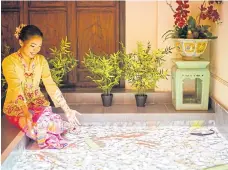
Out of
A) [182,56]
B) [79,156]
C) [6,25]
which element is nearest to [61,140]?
[79,156]

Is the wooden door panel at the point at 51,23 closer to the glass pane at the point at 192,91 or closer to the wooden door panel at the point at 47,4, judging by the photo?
the wooden door panel at the point at 47,4

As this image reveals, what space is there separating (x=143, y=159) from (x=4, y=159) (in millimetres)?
1113

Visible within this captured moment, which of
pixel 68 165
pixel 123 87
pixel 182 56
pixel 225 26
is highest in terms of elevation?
pixel 225 26

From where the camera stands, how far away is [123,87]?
5262 millimetres

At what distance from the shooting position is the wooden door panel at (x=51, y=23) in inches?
205

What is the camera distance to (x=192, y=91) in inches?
193

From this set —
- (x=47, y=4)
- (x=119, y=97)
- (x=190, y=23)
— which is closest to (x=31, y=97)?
(x=119, y=97)

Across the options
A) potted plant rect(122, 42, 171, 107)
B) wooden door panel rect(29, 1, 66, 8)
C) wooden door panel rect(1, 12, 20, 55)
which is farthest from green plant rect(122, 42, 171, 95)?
wooden door panel rect(1, 12, 20, 55)

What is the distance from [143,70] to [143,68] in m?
0.03

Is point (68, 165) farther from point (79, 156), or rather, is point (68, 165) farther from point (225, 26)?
point (225, 26)

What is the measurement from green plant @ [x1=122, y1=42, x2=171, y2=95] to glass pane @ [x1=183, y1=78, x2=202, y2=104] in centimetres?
40

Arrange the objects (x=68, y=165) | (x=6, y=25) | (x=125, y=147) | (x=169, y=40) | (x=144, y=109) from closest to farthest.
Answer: (x=68, y=165)
(x=125, y=147)
(x=144, y=109)
(x=169, y=40)
(x=6, y=25)

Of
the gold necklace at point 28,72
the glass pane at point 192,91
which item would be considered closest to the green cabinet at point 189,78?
the glass pane at point 192,91

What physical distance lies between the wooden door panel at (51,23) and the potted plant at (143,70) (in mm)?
1162
